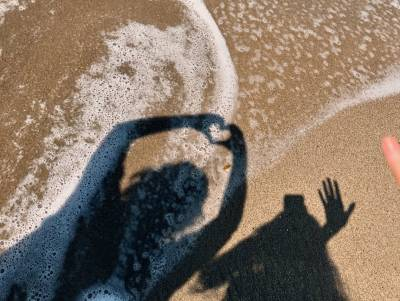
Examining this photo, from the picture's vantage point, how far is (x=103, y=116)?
4.63m

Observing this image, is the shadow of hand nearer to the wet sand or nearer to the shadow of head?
the wet sand

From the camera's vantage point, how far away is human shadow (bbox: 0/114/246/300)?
3740 mm

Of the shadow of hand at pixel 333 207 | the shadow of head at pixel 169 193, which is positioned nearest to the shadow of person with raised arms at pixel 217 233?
the shadow of head at pixel 169 193

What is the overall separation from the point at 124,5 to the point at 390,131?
3.64m

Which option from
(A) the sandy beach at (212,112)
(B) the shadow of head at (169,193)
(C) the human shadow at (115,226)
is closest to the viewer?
(C) the human shadow at (115,226)

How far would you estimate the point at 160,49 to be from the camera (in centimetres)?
525

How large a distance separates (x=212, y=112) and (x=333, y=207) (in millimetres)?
1659

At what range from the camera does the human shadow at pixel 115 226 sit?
3740mm

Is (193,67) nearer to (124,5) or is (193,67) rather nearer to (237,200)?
(124,5)

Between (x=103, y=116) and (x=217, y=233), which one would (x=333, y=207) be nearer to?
(x=217, y=233)

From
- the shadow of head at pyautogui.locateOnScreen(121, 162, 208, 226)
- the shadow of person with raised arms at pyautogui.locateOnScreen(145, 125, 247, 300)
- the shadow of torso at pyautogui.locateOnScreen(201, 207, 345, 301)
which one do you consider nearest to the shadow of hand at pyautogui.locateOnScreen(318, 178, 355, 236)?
the shadow of torso at pyautogui.locateOnScreen(201, 207, 345, 301)

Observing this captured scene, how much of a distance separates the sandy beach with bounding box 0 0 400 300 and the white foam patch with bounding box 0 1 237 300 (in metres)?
0.01

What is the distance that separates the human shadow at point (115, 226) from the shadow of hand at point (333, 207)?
2.80 feet

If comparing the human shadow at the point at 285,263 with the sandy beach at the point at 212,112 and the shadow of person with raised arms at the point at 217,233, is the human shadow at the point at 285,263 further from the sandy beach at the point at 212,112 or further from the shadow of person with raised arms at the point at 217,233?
the shadow of person with raised arms at the point at 217,233
